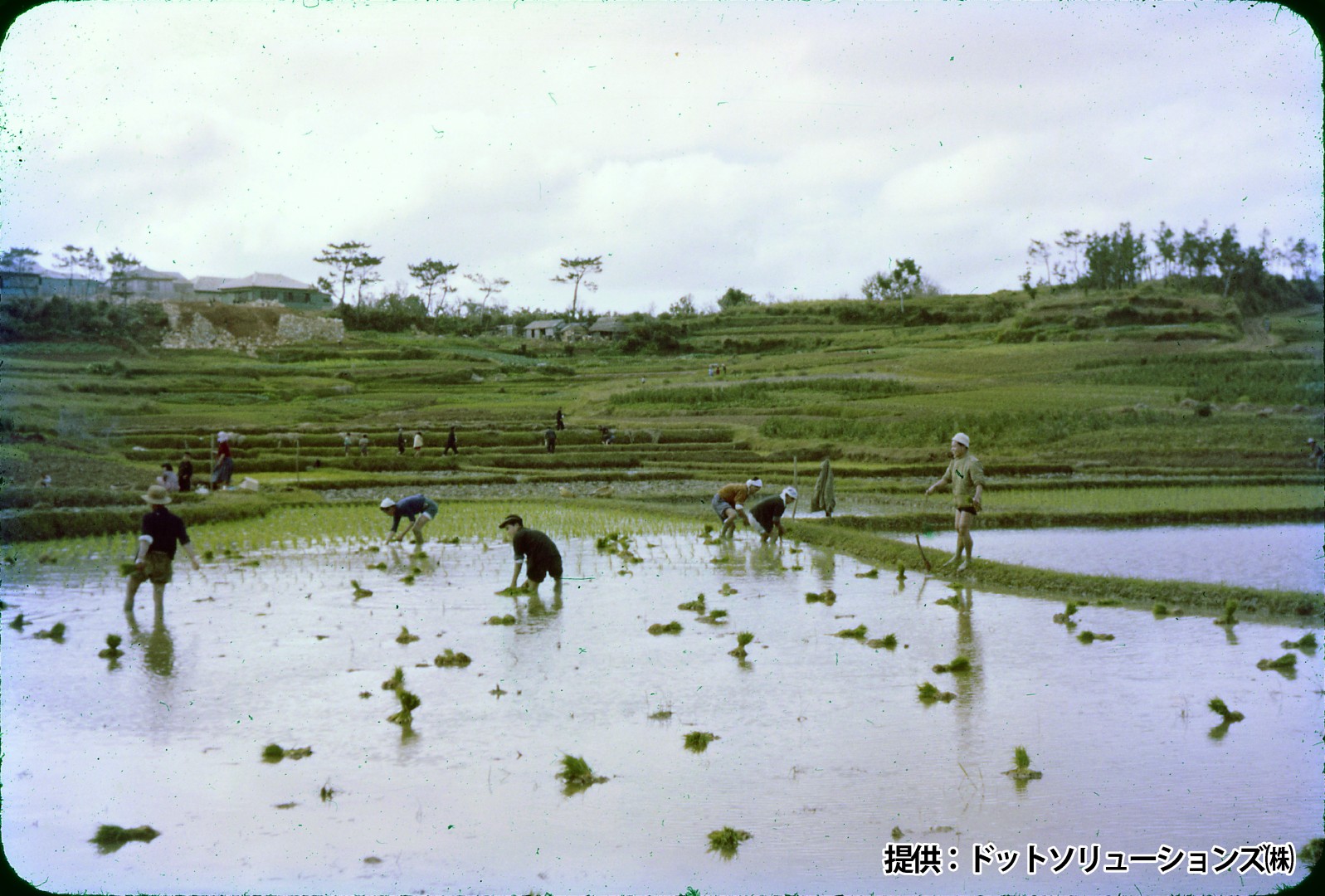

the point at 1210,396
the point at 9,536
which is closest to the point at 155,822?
the point at 9,536

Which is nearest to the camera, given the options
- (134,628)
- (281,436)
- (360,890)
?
(360,890)

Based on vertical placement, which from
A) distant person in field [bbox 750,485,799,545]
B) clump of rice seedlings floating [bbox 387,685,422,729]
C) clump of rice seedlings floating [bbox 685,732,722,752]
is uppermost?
distant person in field [bbox 750,485,799,545]

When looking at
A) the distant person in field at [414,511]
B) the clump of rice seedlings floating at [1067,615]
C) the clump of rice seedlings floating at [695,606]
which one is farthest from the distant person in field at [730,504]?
the clump of rice seedlings floating at [1067,615]

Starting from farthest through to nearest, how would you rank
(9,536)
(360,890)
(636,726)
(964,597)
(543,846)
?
(9,536) → (964,597) → (636,726) → (543,846) → (360,890)

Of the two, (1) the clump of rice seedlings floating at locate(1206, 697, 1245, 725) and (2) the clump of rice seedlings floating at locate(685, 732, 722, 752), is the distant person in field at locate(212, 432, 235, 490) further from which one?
(1) the clump of rice seedlings floating at locate(1206, 697, 1245, 725)

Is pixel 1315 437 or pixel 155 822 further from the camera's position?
pixel 1315 437

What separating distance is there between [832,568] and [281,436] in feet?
78.1

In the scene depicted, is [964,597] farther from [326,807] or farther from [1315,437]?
[1315,437]

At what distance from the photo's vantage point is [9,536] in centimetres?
1727

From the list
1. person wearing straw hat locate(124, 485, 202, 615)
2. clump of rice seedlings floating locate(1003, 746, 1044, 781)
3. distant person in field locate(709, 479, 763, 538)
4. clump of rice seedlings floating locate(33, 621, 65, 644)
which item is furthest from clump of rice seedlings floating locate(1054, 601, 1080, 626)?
clump of rice seedlings floating locate(33, 621, 65, 644)

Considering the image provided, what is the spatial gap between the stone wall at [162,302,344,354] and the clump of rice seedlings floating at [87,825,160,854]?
66.2 m

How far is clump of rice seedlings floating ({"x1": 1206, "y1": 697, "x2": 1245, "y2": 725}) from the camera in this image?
24.1 feet

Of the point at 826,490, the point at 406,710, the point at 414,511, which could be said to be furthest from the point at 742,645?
the point at 826,490

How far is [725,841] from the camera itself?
5617 mm
